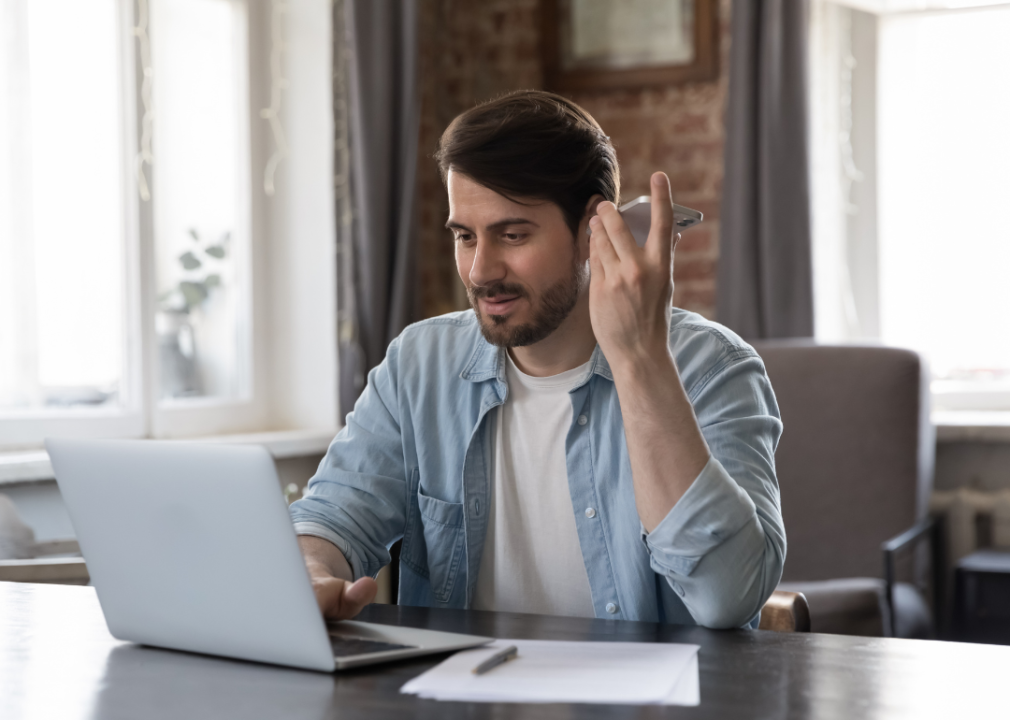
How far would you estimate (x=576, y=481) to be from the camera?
56.0 inches

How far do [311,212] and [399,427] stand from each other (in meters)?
1.65

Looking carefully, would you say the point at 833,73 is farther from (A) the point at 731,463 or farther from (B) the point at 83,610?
(B) the point at 83,610

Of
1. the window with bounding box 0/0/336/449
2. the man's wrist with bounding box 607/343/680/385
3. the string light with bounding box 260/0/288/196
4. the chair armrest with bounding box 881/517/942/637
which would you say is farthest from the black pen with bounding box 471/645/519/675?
the string light with bounding box 260/0/288/196

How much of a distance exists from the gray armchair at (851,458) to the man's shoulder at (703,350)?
1173mm

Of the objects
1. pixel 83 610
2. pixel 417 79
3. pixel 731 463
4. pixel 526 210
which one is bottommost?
pixel 83 610

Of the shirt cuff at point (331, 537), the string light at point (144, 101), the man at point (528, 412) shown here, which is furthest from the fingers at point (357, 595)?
the string light at point (144, 101)

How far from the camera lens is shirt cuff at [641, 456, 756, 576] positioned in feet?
3.70

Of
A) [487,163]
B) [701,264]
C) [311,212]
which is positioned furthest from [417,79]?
[487,163]

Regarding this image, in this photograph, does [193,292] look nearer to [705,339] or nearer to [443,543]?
[443,543]

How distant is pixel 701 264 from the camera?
3.24 m

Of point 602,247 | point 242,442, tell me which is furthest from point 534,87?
point 602,247

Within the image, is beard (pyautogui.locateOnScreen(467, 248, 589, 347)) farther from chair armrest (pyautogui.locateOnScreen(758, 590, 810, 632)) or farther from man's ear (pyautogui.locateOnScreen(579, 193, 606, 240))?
chair armrest (pyautogui.locateOnScreen(758, 590, 810, 632))

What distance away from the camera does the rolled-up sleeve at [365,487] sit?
1.40m

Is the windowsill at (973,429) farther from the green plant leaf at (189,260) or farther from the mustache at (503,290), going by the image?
the green plant leaf at (189,260)
